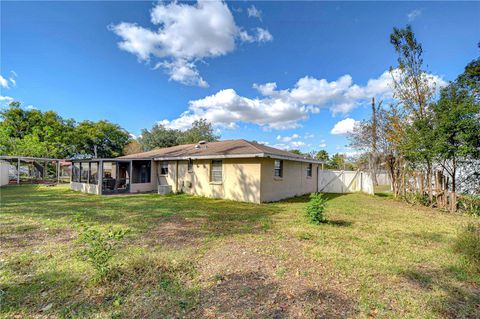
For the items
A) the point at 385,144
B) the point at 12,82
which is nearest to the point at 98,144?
the point at 12,82

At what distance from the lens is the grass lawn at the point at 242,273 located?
2686 mm

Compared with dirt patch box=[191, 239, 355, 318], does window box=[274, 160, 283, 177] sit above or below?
above

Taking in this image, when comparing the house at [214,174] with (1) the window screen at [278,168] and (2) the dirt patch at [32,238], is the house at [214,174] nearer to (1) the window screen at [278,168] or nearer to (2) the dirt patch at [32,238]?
(1) the window screen at [278,168]

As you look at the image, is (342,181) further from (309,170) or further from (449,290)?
(449,290)

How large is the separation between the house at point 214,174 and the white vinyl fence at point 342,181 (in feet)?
2.73

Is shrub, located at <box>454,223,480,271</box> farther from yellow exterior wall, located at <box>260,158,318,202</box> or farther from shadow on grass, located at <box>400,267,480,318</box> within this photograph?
yellow exterior wall, located at <box>260,158,318,202</box>

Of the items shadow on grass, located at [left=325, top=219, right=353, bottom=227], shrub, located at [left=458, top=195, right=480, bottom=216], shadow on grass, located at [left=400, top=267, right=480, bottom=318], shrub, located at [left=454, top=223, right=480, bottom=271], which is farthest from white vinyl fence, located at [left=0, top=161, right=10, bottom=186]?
shrub, located at [left=458, top=195, right=480, bottom=216]

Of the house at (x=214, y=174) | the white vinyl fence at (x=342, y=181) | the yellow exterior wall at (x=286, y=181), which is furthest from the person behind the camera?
the white vinyl fence at (x=342, y=181)

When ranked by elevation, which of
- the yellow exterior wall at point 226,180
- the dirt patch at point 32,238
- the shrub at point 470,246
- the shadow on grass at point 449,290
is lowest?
the shadow on grass at point 449,290

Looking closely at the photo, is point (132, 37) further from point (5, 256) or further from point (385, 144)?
point (385, 144)

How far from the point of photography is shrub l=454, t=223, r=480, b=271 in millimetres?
3820

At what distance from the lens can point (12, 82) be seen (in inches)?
539

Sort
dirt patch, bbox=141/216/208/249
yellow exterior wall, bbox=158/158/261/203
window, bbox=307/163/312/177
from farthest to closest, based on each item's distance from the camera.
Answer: window, bbox=307/163/312/177, yellow exterior wall, bbox=158/158/261/203, dirt patch, bbox=141/216/208/249

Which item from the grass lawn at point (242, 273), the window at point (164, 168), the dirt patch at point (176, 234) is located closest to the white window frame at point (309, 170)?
the grass lawn at point (242, 273)
